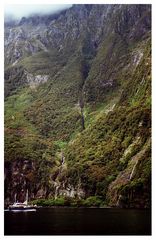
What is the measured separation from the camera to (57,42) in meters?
191

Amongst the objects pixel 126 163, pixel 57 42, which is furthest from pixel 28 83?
pixel 126 163

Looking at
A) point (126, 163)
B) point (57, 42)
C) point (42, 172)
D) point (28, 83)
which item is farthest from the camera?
point (57, 42)

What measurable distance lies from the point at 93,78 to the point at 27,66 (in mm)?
30217

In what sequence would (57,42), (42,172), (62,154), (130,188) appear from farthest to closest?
1. (57,42)
2. (62,154)
3. (42,172)
4. (130,188)

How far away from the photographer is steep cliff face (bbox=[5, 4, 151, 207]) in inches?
4023

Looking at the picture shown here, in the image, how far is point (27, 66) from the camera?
181875 mm

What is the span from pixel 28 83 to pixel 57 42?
82.4 ft

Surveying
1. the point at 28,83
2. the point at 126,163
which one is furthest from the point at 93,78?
the point at 126,163

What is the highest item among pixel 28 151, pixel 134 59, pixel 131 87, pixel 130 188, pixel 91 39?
pixel 91 39

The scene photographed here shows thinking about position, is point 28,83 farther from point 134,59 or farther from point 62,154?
point 62,154

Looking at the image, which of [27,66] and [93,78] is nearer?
[93,78]

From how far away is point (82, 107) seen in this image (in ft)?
501

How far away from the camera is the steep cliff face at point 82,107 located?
102m

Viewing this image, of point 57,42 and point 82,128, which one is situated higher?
point 57,42
